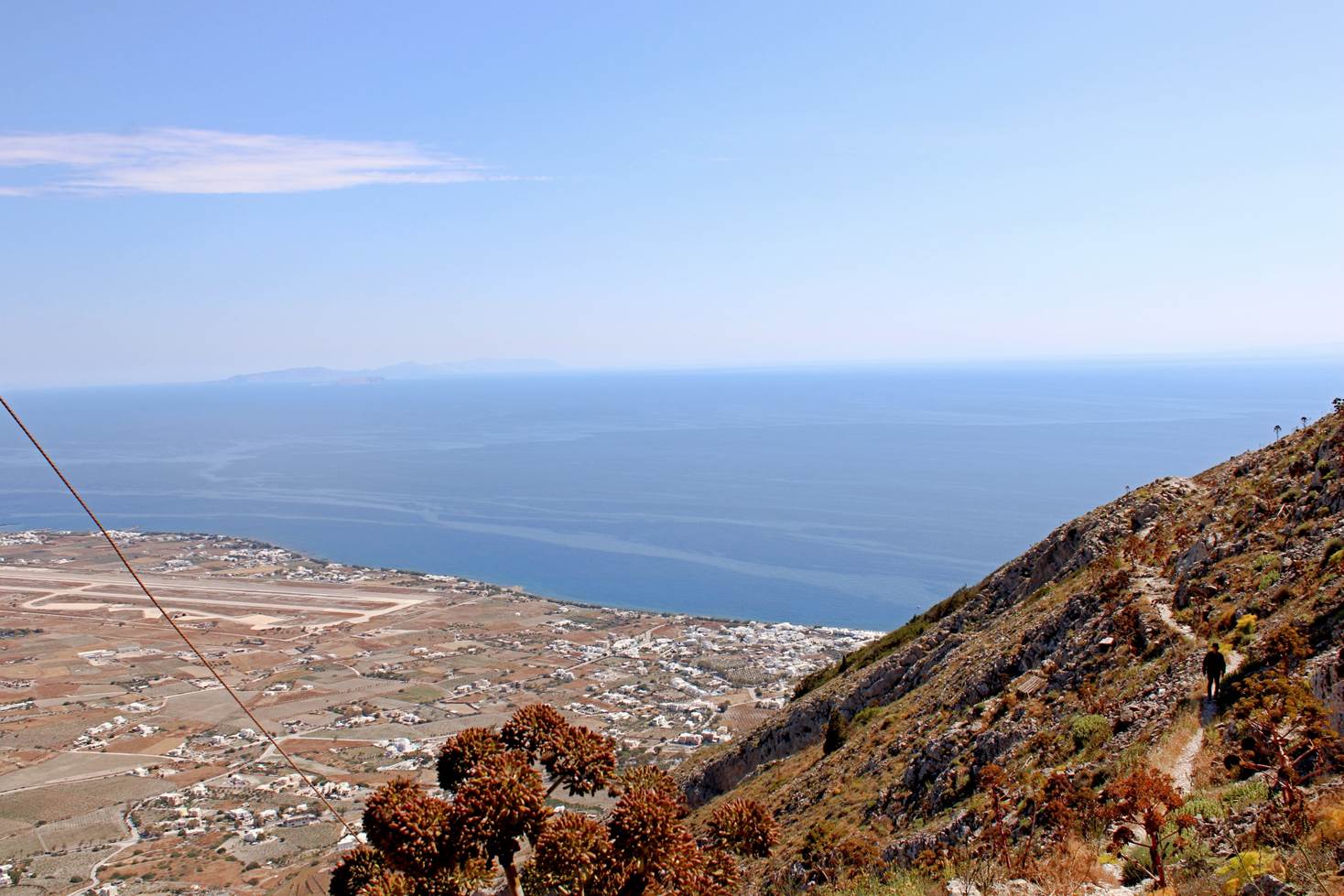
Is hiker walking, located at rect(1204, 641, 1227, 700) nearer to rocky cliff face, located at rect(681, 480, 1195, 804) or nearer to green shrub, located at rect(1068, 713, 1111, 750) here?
green shrub, located at rect(1068, 713, 1111, 750)

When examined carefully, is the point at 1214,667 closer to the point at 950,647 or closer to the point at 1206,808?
the point at 1206,808

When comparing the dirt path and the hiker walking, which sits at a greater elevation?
the hiker walking

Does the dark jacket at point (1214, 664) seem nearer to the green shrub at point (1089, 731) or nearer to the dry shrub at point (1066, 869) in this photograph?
the green shrub at point (1089, 731)

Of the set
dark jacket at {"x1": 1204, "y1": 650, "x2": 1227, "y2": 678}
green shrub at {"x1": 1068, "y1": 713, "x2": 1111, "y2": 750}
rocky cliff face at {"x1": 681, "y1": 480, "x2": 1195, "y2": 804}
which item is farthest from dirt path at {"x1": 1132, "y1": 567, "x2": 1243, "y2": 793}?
rocky cliff face at {"x1": 681, "y1": 480, "x2": 1195, "y2": 804}

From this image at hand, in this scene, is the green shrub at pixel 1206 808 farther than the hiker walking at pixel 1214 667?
No

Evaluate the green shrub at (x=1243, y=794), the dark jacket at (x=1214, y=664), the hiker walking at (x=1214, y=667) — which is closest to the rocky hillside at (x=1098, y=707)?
the green shrub at (x=1243, y=794)

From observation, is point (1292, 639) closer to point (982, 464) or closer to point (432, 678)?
point (432, 678)

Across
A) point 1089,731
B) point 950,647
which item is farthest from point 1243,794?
point 950,647
